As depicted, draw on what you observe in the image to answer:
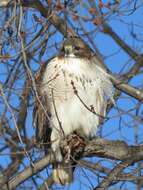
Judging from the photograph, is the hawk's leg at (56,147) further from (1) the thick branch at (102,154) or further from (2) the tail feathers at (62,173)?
(1) the thick branch at (102,154)

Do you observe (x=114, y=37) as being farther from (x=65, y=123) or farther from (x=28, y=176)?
(x=28, y=176)

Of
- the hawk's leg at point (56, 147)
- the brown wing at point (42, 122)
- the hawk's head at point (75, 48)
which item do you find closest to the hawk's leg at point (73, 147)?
the hawk's leg at point (56, 147)

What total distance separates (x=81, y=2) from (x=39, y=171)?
1297 mm

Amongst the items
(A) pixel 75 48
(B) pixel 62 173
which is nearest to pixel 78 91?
(A) pixel 75 48

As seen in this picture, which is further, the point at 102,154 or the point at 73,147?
the point at 73,147

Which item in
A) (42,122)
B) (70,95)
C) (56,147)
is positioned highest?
(70,95)

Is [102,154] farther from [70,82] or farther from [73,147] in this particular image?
[70,82]

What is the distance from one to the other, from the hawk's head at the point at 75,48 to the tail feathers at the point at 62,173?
3.00 ft

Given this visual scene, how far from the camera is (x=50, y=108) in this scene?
17.6ft

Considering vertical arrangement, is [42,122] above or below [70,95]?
below

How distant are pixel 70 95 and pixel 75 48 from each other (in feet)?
1.32

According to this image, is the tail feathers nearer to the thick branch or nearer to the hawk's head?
the thick branch

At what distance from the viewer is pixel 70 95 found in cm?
526

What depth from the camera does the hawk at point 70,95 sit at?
17.0ft
